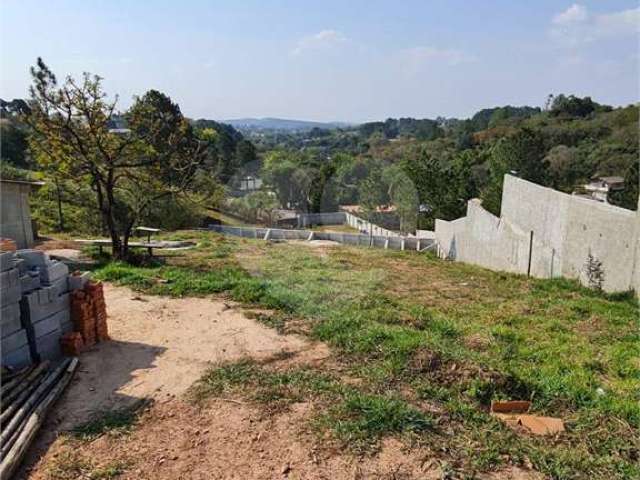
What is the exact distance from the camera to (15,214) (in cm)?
1080

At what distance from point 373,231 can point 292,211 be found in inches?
238

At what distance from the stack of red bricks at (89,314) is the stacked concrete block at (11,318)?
44 cm

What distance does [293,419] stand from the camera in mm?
3004

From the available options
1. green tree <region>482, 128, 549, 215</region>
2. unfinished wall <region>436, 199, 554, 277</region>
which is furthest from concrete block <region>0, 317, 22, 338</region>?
green tree <region>482, 128, 549, 215</region>

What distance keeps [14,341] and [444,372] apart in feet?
10.4

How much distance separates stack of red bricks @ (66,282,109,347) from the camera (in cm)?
421

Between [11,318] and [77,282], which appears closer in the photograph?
[11,318]

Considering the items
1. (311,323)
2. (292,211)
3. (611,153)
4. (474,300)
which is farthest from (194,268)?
(611,153)

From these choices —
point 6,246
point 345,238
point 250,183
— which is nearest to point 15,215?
point 6,246

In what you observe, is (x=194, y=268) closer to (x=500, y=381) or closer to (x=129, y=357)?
(x=129, y=357)

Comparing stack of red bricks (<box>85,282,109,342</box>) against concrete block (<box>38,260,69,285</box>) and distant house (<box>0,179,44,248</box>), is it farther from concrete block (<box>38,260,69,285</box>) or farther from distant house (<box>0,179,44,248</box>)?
distant house (<box>0,179,44,248</box>)

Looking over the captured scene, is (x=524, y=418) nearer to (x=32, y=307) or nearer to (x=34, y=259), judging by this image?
(x=32, y=307)

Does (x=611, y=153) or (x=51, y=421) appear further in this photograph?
(x=611, y=153)

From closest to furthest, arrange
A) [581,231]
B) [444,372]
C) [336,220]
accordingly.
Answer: [444,372] < [581,231] < [336,220]
